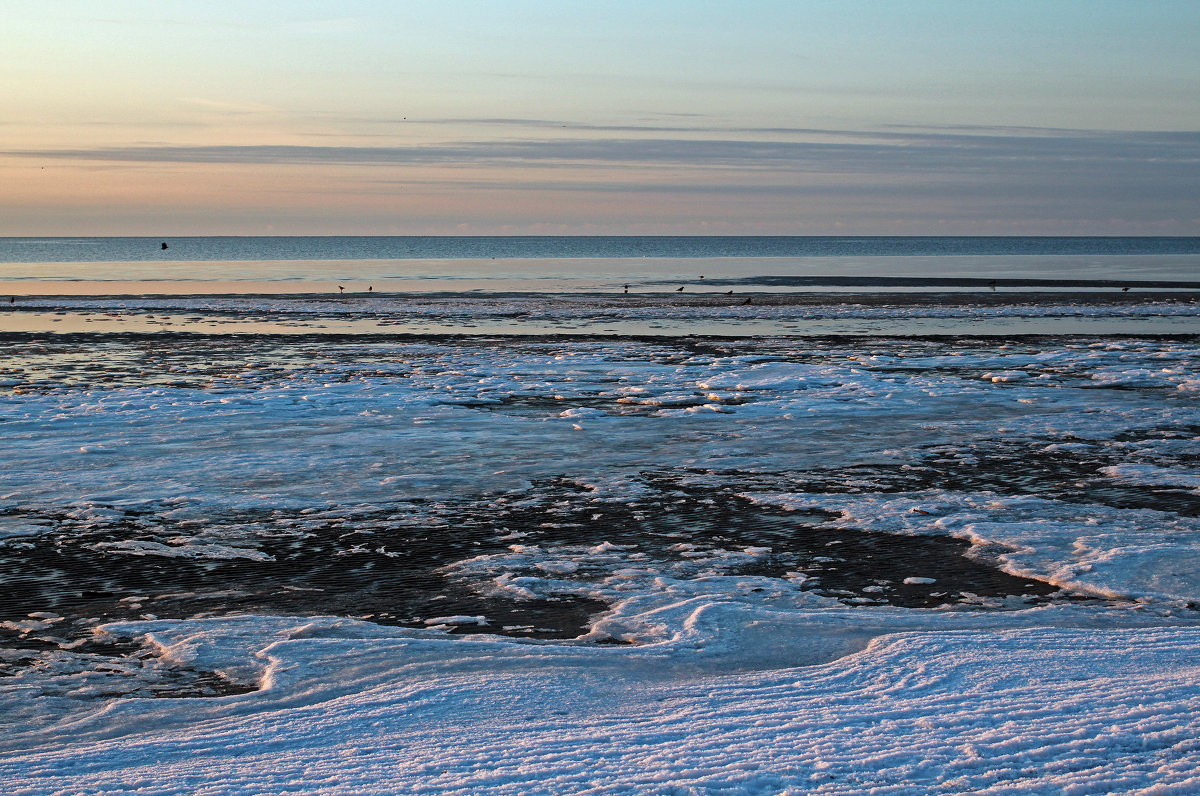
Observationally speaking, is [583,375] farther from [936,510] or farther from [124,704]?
[124,704]

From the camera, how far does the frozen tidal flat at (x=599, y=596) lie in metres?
4.57

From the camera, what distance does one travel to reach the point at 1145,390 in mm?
16891

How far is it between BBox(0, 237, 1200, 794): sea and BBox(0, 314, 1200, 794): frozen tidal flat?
0.03 metres

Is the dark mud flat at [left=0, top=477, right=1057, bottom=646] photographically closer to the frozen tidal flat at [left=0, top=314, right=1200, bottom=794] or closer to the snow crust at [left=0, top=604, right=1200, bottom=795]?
the frozen tidal flat at [left=0, top=314, right=1200, bottom=794]

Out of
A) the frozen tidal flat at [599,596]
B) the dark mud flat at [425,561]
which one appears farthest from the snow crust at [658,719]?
the dark mud flat at [425,561]

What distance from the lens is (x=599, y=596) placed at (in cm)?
716

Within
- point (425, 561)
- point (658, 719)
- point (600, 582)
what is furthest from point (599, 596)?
point (658, 719)

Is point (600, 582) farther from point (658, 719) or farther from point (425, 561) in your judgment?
point (658, 719)

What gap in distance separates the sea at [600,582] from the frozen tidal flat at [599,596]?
3 centimetres

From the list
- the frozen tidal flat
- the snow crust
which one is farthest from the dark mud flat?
the snow crust

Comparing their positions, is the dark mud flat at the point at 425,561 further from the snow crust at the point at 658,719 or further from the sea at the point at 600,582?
the snow crust at the point at 658,719

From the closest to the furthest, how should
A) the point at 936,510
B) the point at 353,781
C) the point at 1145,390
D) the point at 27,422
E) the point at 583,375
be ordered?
the point at 353,781, the point at 936,510, the point at 27,422, the point at 1145,390, the point at 583,375

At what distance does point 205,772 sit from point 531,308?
110ft

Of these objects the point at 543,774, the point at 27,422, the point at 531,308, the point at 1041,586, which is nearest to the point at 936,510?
the point at 1041,586
